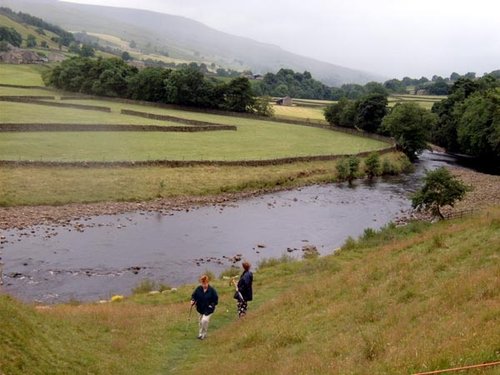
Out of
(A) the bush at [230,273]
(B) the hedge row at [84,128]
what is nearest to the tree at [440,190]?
(A) the bush at [230,273]

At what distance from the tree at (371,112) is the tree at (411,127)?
Result: 16383 millimetres

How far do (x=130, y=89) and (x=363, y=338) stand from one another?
11978 centimetres

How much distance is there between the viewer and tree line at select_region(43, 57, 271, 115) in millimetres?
120000

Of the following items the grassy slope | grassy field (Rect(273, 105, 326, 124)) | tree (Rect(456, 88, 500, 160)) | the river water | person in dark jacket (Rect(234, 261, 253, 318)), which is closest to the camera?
the grassy slope

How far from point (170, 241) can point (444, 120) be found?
80.3 m

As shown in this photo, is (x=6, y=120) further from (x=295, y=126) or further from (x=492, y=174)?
(x=492, y=174)

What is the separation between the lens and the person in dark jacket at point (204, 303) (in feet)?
59.8

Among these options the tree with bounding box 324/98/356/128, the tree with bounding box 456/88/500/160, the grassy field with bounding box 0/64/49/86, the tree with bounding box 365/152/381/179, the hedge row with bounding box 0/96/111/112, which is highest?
the tree with bounding box 456/88/500/160

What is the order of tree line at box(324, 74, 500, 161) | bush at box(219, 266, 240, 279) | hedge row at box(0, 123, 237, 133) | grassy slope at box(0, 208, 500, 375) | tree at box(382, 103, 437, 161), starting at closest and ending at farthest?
grassy slope at box(0, 208, 500, 375)
bush at box(219, 266, 240, 279)
hedge row at box(0, 123, 237, 133)
tree line at box(324, 74, 500, 161)
tree at box(382, 103, 437, 161)

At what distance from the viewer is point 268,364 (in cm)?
1341

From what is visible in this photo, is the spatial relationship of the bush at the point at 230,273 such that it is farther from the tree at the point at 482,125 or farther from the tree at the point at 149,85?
the tree at the point at 149,85

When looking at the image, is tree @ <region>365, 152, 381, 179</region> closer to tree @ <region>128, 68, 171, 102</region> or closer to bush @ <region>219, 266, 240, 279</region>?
bush @ <region>219, 266, 240, 279</region>

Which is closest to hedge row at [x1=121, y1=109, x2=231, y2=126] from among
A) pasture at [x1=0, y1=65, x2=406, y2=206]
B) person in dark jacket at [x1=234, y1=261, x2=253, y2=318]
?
pasture at [x1=0, y1=65, x2=406, y2=206]

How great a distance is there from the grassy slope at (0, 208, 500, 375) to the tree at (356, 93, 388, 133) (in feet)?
285
